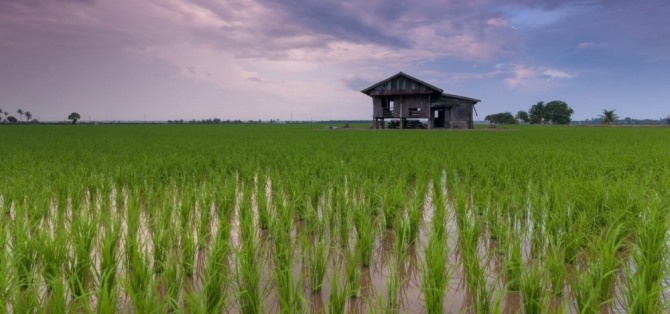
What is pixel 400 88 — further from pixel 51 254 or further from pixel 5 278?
pixel 5 278

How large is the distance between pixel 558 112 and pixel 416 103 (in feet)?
253

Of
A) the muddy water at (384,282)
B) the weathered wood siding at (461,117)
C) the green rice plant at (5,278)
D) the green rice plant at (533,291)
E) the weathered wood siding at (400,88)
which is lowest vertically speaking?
the muddy water at (384,282)

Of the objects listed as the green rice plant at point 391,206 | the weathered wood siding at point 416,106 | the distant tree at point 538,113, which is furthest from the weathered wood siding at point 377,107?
the distant tree at point 538,113

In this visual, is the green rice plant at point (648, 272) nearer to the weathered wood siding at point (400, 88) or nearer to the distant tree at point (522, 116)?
the weathered wood siding at point (400, 88)

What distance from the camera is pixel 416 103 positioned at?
98.1 ft

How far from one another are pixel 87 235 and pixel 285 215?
1.70 meters

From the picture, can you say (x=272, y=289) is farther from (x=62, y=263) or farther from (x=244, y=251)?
(x=62, y=263)

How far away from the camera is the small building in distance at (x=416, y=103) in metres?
29.1

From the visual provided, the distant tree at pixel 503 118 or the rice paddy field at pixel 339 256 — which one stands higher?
the distant tree at pixel 503 118

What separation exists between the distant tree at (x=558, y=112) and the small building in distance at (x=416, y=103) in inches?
2850

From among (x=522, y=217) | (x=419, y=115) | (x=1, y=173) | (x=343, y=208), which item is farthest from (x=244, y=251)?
(x=419, y=115)

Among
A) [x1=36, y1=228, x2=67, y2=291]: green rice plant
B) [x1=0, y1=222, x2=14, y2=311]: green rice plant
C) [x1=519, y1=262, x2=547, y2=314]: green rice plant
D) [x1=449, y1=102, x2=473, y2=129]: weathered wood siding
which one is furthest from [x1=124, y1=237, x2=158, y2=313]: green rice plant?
[x1=449, y1=102, x2=473, y2=129]: weathered wood siding

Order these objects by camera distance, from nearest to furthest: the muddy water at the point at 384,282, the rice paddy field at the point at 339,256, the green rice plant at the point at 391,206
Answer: the rice paddy field at the point at 339,256 → the muddy water at the point at 384,282 → the green rice plant at the point at 391,206

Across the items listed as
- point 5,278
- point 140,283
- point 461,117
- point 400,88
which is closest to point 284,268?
point 140,283
